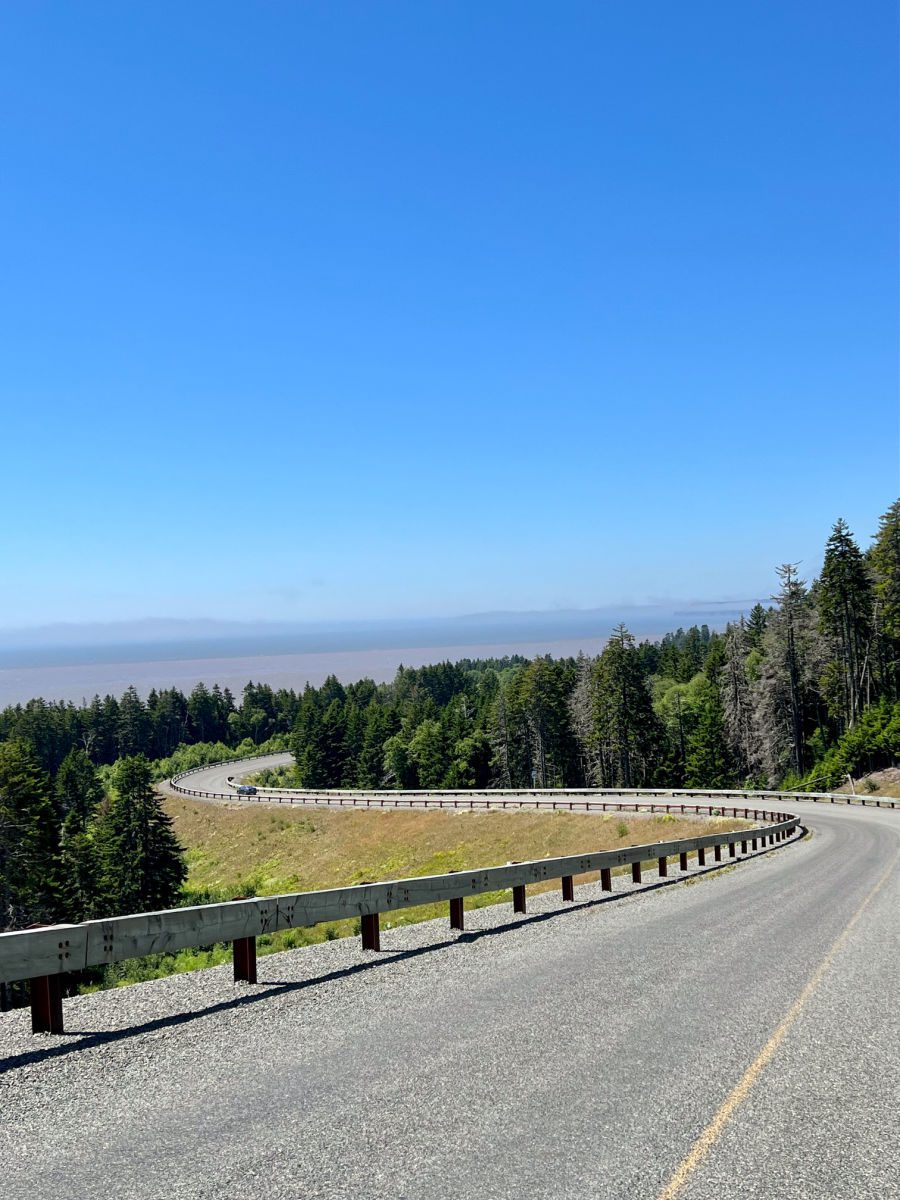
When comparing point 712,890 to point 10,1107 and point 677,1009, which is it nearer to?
point 677,1009

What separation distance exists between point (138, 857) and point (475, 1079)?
5189 centimetres

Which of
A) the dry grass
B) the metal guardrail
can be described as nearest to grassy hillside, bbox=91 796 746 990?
the dry grass

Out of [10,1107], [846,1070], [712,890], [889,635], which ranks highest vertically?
[889,635]

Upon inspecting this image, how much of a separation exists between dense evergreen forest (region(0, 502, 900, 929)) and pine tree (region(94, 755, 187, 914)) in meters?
0.09

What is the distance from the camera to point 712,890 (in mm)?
18453

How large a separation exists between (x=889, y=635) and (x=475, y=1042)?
240 ft

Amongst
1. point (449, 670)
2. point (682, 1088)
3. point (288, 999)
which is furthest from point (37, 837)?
point (449, 670)

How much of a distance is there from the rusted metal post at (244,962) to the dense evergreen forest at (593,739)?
116ft

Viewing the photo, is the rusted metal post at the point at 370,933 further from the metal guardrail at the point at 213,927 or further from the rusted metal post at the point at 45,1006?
the rusted metal post at the point at 45,1006

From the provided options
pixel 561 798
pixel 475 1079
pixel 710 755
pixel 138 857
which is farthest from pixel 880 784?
pixel 475 1079

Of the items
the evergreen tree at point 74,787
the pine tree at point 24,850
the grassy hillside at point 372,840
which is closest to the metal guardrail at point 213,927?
the grassy hillside at point 372,840

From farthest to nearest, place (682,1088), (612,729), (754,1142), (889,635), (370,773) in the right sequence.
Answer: (370,773), (612,729), (889,635), (682,1088), (754,1142)

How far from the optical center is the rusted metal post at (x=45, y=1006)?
7531 millimetres

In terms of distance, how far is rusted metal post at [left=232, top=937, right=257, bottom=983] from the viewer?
31.1 ft
